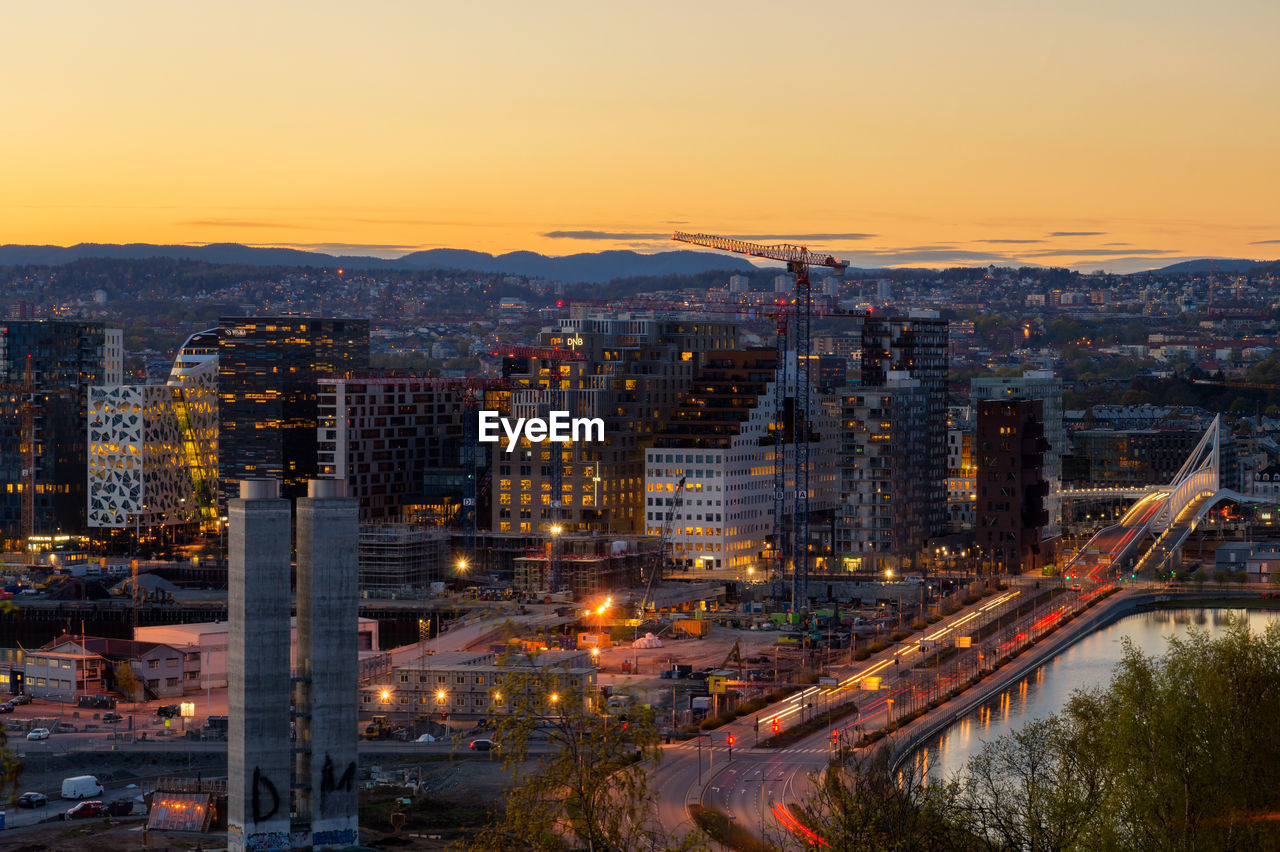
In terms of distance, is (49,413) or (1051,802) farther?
(49,413)

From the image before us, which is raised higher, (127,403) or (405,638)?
(127,403)

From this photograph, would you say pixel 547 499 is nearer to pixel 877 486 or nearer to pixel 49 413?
pixel 877 486

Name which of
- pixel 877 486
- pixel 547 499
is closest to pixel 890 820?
pixel 547 499

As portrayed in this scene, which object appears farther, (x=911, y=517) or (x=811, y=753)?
(x=911, y=517)

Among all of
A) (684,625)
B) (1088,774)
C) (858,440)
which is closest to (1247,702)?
(1088,774)

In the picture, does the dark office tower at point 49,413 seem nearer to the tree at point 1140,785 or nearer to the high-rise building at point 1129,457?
the high-rise building at point 1129,457

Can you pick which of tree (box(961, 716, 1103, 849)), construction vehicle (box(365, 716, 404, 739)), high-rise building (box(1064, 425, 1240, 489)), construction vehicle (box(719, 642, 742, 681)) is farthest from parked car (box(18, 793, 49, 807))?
high-rise building (box(1064, 425, 1240, 489))

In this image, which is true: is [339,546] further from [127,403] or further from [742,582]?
[127,403]

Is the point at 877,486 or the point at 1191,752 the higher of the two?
the point at 877,486
